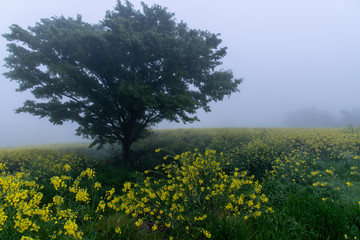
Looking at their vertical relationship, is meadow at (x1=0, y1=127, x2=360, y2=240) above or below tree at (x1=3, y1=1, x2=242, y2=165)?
below

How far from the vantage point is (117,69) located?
8.59 m

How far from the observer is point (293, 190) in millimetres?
4422

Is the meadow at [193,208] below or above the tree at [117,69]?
below

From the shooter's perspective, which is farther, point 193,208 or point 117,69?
point 117,69

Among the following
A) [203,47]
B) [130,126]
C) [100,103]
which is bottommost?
[130,126]

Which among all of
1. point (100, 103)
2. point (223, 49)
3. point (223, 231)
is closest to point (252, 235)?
point (223, 231)

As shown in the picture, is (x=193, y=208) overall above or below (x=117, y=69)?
below

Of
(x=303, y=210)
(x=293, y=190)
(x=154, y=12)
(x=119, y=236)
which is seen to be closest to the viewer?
(x=119, y=236)

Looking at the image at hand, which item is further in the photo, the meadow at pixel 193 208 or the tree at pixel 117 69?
the tree at pixel 117 69

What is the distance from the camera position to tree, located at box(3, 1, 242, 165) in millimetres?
7800

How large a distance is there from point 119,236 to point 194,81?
8253 millimetres

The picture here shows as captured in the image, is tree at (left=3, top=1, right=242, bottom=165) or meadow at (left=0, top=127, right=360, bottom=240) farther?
tree at (left=3, top=1, right=242, bottom=165)

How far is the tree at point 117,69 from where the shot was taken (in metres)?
7.80

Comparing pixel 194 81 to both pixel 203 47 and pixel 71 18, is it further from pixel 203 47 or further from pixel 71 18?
pixel 71 18
